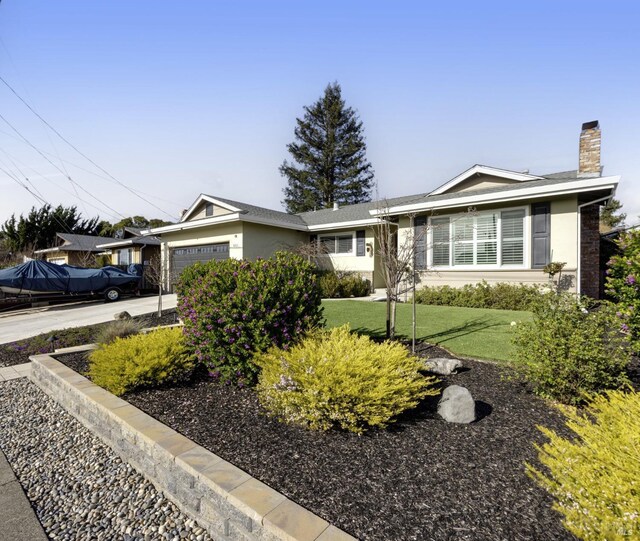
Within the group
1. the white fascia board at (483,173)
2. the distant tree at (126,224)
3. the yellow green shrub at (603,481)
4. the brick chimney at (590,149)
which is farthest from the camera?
the distant tree at (126,224)

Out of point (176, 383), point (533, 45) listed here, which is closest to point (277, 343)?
point (176, 383)

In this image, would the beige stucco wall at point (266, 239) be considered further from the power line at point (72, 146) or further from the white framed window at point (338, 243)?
the power line at point (72, 146)

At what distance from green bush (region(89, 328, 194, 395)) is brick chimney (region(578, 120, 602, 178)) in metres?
12.2

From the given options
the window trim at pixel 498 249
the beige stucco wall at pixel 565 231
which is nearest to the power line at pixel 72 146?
the window trim at pixel 498 249

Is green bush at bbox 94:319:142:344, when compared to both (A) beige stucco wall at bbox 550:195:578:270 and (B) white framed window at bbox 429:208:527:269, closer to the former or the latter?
(B) white framed window at bbox 429:208:527:269

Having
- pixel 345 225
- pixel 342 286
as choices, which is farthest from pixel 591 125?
pixel 342 286

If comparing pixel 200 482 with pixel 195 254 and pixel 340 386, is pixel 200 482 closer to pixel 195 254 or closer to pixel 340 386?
pixel 340 386

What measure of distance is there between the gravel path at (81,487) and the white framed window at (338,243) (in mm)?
12774

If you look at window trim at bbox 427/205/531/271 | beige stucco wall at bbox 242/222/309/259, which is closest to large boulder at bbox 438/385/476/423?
window trim at bbox 427/205/531/271

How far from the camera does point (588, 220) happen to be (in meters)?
10.6

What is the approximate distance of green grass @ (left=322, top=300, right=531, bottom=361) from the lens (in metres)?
5.54

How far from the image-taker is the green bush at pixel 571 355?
328 cm

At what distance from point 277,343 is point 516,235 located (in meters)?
9.70

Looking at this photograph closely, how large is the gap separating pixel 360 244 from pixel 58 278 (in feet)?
42.0
